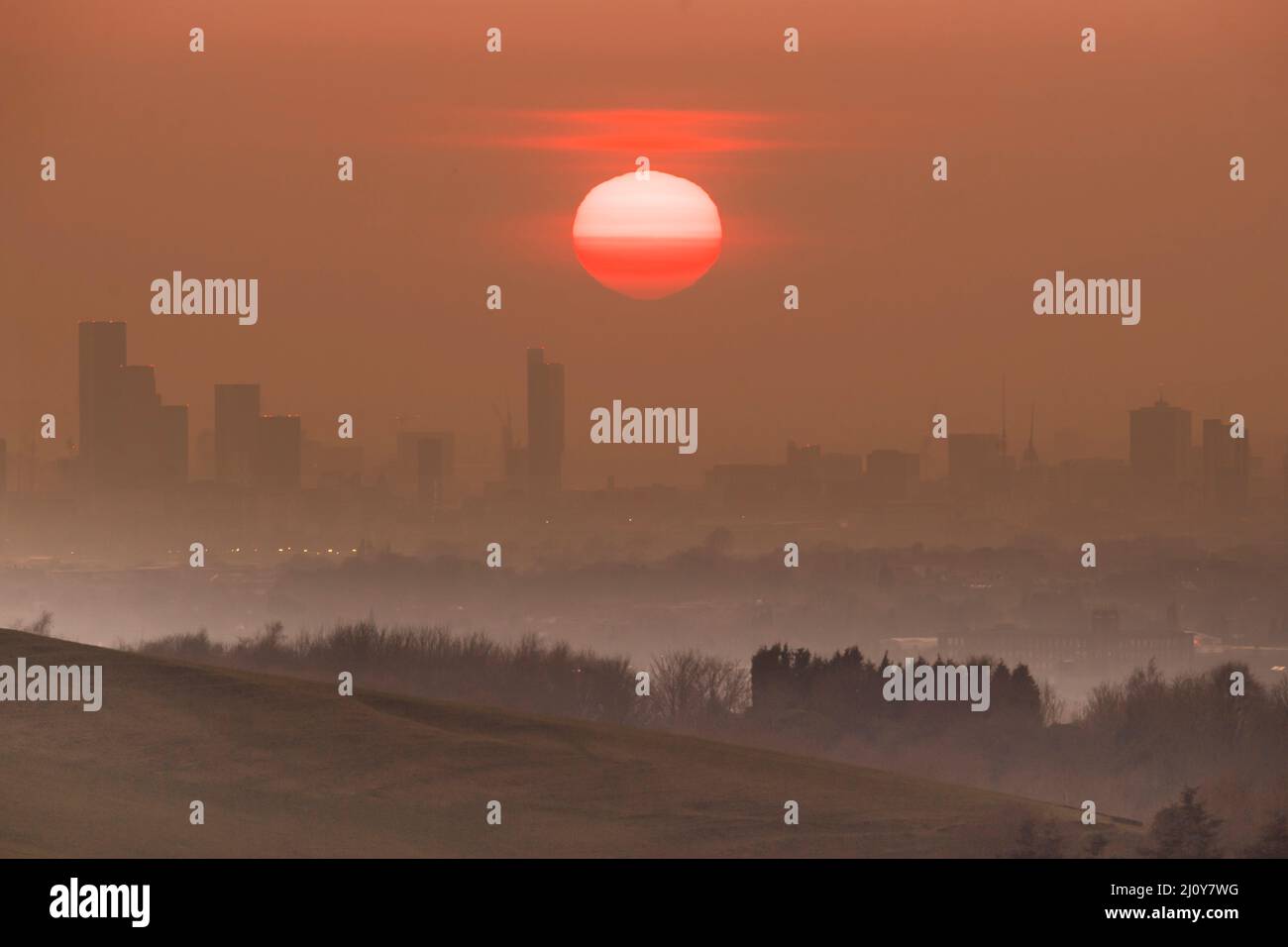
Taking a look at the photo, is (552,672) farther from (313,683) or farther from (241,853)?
(241,853)

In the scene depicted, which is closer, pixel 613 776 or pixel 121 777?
pixel 121 777

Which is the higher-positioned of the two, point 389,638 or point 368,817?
point 389,638

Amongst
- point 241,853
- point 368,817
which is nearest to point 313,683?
point 368,817
